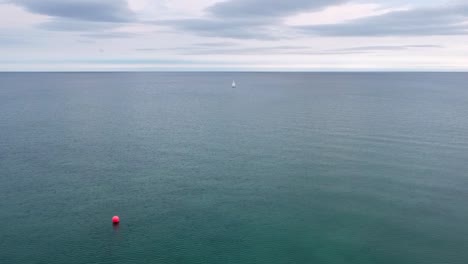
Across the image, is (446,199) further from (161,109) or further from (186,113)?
(161,109)

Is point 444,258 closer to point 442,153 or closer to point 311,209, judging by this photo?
point 311,209

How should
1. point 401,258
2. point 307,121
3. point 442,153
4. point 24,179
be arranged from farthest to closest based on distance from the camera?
point 307,121
point 442,153
point 24,179
point 401,258

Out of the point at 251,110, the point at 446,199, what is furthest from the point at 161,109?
the point at 446,199

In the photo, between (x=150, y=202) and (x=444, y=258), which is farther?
(x=150, y=202)

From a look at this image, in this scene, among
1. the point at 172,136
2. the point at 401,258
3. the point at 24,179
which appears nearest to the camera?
the point at 401,258

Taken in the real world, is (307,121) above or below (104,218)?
above

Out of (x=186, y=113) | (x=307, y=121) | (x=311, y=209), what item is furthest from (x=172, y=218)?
(x=186, y=113)

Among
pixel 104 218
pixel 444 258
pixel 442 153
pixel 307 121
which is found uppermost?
pixel 307 121
